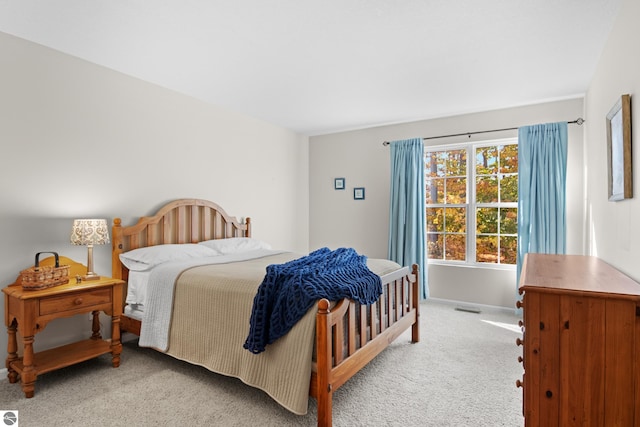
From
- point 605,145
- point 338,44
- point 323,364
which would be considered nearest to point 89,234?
point 323,364

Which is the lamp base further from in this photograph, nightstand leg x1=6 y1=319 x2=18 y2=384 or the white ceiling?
the white ceiling

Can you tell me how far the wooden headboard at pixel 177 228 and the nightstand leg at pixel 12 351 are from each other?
767mm

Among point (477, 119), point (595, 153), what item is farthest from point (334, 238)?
point (595, 153)

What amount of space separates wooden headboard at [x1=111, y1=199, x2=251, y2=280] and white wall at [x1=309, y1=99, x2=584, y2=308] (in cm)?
155

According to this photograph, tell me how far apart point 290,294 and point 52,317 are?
1645mm

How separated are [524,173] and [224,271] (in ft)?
11.2

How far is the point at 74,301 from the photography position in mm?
2424

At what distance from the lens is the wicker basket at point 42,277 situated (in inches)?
90.7

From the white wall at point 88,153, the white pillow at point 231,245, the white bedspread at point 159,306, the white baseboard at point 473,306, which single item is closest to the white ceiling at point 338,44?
the white wall at point 88,153

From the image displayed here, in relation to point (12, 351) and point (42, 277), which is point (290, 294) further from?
point (12, 351)

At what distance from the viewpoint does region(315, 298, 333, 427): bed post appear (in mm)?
1848

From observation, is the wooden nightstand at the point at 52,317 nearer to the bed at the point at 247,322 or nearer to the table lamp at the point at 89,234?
the table lamp at the point at 89,234

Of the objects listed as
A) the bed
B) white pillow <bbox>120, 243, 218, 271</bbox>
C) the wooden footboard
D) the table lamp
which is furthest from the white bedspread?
the wooden footboard

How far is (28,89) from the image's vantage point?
262cm
